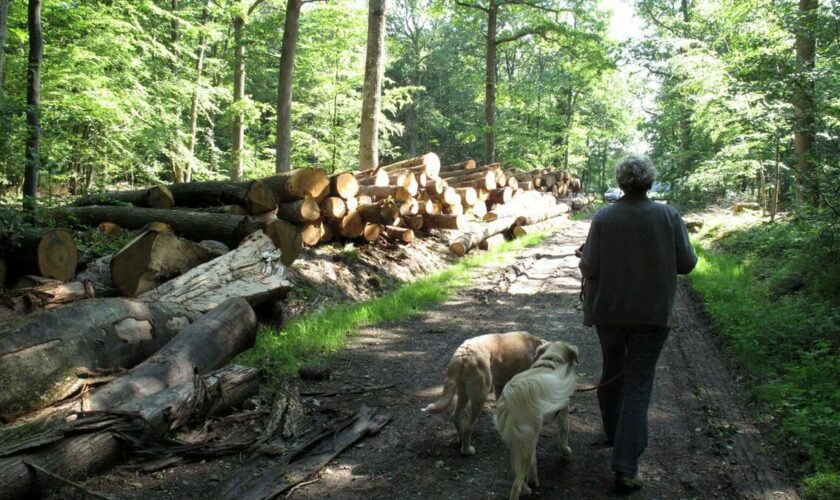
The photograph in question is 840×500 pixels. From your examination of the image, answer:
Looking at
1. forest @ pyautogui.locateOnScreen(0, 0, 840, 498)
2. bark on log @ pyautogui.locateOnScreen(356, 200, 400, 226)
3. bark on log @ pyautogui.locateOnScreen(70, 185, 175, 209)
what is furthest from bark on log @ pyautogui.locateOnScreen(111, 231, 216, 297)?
bark on log @ pyautogui.locateOnScreen(356, 200, 400, 226)

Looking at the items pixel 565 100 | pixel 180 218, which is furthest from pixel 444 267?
pixel 565 100

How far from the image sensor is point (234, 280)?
21.3ft

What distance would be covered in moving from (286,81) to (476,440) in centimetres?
1203

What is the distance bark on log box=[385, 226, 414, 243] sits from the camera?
11.1m

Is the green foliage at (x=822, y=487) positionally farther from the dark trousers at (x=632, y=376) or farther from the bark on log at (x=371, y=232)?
the bark on log at (x=371, y=232)

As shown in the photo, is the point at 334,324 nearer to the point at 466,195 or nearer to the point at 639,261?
the point at 639,261

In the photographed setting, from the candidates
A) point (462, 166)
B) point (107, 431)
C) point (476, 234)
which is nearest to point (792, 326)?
point (107, 431)

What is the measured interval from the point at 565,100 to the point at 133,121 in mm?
31599

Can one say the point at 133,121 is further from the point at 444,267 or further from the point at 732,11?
the point at 732,11

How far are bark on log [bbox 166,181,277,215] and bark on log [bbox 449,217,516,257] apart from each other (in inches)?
193

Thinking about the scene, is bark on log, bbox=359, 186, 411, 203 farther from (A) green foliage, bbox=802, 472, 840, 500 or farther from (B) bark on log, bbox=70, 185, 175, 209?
(A) green foliage, bbox=802, 472, 840, 500

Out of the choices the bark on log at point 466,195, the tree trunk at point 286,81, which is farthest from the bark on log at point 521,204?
the tree trunk at point 286,81

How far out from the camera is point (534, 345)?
4316 millimetres

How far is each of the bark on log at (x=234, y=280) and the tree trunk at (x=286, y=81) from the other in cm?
683
